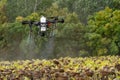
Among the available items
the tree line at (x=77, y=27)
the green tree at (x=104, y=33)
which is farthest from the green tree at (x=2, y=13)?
the green tree at (x=104, y=33)

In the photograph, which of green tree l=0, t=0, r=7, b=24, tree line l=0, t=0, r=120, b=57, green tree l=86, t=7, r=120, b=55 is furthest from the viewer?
green tree l=0, t=0, r=7, b=24

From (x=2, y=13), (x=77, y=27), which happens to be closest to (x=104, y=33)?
(x=77, y=27)

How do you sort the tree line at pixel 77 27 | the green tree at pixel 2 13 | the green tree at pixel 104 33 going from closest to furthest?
the green tree at pixel 104 33 < the tree line at pixel 77 27 < the green tree at pixel 2 13

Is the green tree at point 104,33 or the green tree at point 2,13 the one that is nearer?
the green tree at point 104,33

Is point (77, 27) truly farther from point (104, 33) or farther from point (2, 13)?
point (2, 13)

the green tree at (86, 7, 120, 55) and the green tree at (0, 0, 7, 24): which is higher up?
the green tree at (0, 0, 7, 24)

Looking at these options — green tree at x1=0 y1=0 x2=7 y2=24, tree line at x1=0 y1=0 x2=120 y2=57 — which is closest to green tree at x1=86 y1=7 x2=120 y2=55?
tree line at x1=0 y1=0 x2=120 y2=57

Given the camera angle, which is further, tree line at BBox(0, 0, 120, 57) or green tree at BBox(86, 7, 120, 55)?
tree line at BBox(0, 0, 120, 57)

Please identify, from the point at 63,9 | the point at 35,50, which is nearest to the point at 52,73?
the point at 35,50

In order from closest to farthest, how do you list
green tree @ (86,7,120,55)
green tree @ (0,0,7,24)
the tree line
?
green tree @ (86,7,120,55)
the tree line
green tree @ (0,0,7,24)

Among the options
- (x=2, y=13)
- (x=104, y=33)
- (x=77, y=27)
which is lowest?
(x=104, y=33)

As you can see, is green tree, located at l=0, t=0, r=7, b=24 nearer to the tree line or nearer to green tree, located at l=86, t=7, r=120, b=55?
the tree line

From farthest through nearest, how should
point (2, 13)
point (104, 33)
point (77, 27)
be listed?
point (2, 13) < point (77, 27) < point (104, 33)

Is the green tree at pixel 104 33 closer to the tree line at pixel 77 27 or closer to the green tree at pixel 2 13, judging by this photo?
the tree line at pixel 77 27
